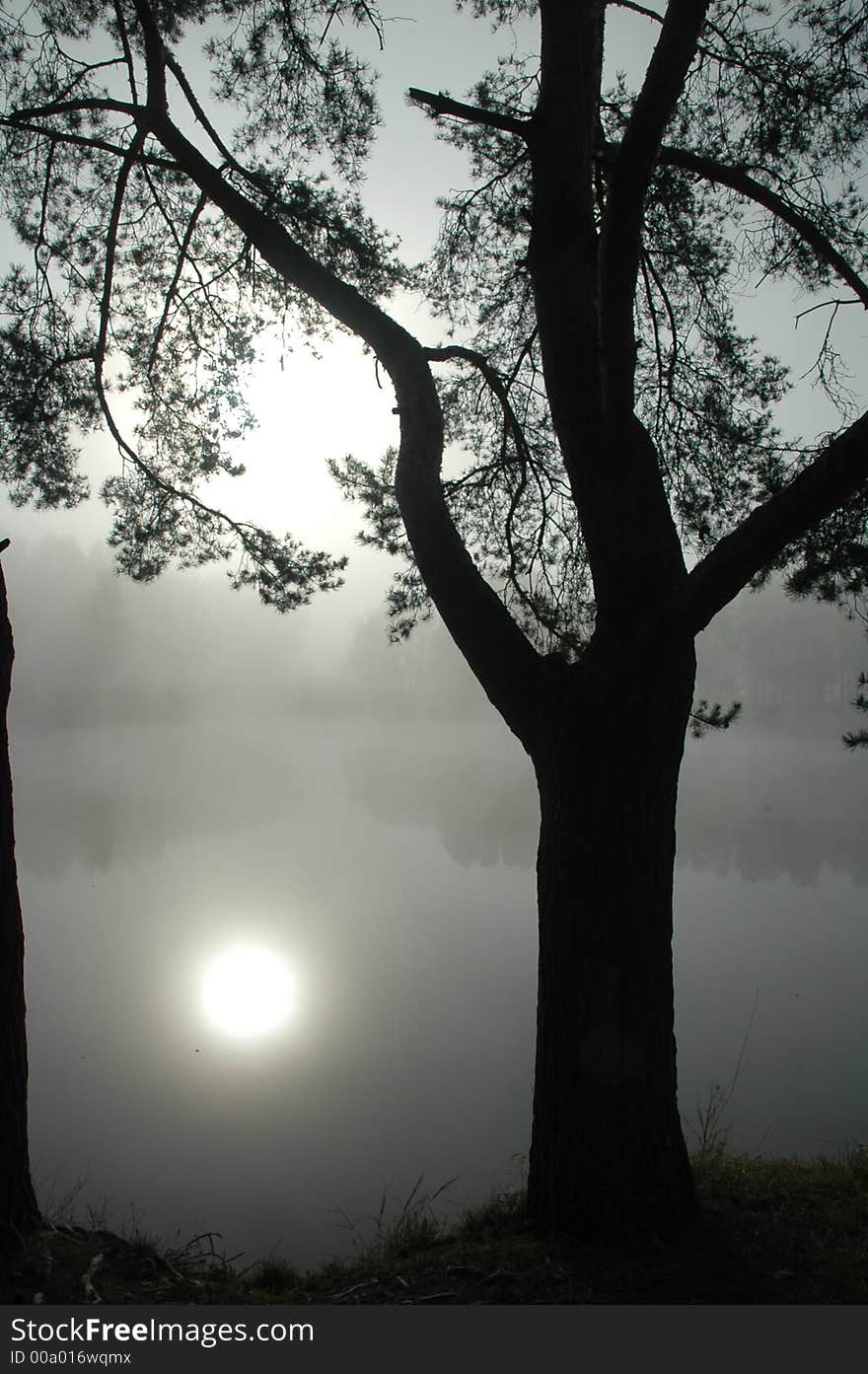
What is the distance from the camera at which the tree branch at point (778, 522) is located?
238 centimetres

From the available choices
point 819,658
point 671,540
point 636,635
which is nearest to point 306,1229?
point 636,635

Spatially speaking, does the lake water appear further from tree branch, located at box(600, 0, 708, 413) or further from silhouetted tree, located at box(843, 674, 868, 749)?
tree branch, located at box(600, 0, 708, 413)

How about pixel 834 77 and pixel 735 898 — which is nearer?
pixel 834 77

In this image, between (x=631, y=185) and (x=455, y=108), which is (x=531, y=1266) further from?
(x=455, y=108)

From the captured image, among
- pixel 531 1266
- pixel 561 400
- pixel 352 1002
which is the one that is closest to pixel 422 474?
pixel 561 400

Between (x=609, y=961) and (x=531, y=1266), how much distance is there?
865 millimetres

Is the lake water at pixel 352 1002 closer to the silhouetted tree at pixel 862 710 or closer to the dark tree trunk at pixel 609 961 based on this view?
the dark tree trunk at pixel 609 961

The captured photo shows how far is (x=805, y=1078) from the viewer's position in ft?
19.6

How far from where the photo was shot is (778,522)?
2.51m

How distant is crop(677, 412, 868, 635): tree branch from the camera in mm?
2379

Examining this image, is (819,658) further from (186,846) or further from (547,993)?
(547,993)

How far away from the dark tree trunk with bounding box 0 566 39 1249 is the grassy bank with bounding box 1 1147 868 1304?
0.14m

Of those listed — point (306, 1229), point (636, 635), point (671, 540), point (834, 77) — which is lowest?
point (306, 1229)
